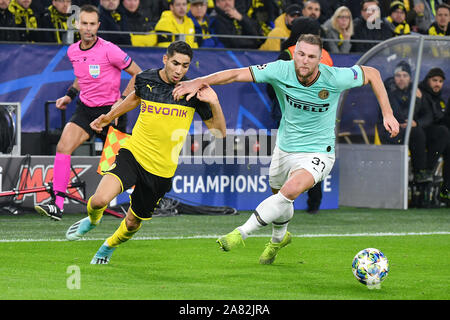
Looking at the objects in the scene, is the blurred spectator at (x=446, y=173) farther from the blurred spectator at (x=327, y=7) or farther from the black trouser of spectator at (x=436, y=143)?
the blurred spectator at (x=327, y=7)

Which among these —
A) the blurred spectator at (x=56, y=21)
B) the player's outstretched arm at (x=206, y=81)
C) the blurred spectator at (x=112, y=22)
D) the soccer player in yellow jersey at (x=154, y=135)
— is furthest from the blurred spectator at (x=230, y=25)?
the player's outstretched arm at (x=206, y=81)

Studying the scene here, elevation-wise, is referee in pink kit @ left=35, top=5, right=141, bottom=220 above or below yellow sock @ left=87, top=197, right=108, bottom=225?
above

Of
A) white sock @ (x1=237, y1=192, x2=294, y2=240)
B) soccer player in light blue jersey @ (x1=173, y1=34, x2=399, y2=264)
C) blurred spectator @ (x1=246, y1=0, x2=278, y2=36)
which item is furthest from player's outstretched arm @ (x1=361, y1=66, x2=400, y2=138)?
blurred spectator @ (x1=246, y1=0, x2=278, y2=36)

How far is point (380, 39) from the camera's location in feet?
54.5

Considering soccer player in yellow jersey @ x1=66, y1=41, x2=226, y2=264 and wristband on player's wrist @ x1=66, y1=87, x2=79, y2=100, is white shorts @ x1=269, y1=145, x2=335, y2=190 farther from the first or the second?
wristband on player's wrist @ x1=66, y1=87, x2=79, y2=100

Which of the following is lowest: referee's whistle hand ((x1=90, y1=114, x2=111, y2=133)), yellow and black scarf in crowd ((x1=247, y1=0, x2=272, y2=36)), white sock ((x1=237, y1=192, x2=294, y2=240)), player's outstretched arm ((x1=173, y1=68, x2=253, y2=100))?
white sock ((x1=237, y1=192, x2=294, y2=240))

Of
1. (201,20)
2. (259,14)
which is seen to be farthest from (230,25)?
(259,14)

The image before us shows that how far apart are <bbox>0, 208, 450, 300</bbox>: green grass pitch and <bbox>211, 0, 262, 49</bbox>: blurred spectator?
337cm

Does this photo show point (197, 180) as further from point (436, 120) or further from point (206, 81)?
point (206, 81)

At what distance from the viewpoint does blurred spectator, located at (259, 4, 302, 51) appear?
582 inches

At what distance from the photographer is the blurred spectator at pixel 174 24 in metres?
14.3

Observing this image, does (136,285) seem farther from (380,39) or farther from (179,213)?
(380,39)

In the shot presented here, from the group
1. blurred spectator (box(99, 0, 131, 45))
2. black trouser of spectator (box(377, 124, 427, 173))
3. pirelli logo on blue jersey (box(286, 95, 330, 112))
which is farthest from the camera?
black trouser of spectator (box(377, 124, 427, 173))

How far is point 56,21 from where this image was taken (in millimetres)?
13984
